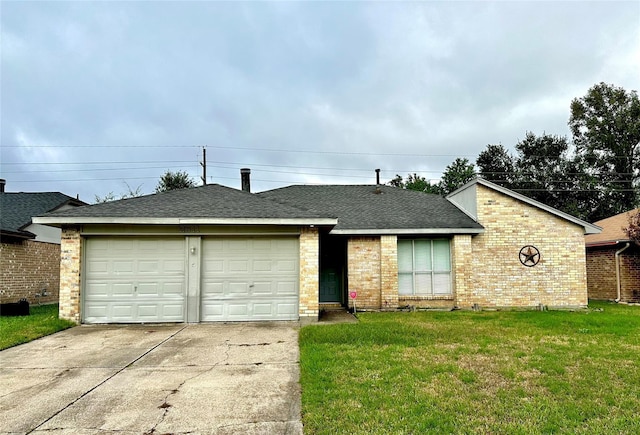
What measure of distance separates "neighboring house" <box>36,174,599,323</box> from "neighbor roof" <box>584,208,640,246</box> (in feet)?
11.7

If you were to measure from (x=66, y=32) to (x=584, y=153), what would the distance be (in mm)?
34223

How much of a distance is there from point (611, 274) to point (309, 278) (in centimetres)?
1250

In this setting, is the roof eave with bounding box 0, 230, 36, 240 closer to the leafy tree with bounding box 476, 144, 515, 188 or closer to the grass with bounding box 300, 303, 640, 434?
the grass with bounding box 300, 303, 640, 434

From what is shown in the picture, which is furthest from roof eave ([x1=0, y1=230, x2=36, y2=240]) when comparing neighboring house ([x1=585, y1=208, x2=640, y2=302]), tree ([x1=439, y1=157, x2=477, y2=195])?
tree ([x1=439, y1=157, x2=477, y2=195])

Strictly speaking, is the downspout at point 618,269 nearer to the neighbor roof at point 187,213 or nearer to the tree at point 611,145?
the neighbor roof at point 187,213

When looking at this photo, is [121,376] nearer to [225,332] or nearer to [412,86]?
[225,332]

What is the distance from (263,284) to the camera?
9836 millimetres

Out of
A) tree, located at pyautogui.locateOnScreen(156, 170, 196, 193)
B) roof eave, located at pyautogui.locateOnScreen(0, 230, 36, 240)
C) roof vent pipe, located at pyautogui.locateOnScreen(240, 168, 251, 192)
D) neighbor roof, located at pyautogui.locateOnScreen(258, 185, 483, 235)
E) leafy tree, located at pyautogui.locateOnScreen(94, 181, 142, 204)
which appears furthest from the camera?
leafy tree, located at pyautogui.locateOnScreen(94, 181, 142, 204)

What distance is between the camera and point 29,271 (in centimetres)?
1451

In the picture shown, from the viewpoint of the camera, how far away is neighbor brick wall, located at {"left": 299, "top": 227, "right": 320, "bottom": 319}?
32.0 ft

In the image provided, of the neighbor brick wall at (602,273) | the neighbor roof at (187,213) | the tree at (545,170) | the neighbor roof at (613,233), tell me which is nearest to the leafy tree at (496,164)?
the tree at (545,170)

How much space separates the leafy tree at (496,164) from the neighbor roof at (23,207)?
30.3 metres

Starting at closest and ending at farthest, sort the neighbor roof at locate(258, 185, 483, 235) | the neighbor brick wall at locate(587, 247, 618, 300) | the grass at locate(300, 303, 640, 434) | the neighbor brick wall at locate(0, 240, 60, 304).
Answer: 1. the grass at locate(300, 303, 640, 434)
2. the neighbor roof at locate(258, 185, 483, 235)
3. the neighbor brick wall at locate(0, 240, 60, 304)
4. the neighbor brick wall at locate(587, 247, 618, 300)

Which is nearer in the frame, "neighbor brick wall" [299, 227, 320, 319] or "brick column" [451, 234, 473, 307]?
"neighbor brick wall" [299, 227, 320, 319]
